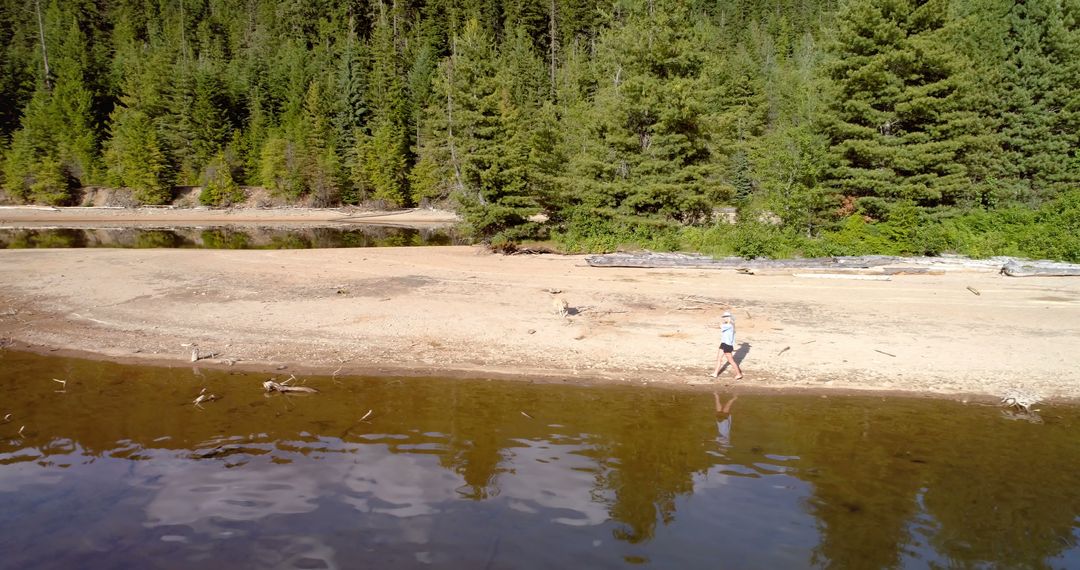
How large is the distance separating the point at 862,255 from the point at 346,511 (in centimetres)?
1982

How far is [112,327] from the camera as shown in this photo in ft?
50.9

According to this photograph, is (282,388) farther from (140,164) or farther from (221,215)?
(140,164)

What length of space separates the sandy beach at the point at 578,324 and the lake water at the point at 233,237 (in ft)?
48.8

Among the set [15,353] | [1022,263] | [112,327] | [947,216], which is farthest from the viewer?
[947,216]

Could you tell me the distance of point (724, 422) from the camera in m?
10.7

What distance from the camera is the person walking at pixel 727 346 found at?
11.8 metres

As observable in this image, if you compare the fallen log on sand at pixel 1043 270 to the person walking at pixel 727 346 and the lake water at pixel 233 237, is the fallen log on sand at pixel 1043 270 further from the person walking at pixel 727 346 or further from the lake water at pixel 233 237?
the lake water at pixel 233 237

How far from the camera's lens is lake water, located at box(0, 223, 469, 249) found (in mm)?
35500

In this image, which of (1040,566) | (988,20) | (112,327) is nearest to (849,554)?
(1040,566)

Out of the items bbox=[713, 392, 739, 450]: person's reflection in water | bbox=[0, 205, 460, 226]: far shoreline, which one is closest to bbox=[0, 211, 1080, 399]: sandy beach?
bbox=[713, 392, 739, 450]: person's reflection in water

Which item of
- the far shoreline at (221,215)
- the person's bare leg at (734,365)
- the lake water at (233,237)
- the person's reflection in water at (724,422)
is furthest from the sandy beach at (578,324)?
the far shoreline at (221,215)

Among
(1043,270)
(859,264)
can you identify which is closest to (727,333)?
(859,264)

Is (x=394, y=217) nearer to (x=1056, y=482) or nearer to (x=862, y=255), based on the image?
(x=862, y=255)

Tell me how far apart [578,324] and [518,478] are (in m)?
6.83
